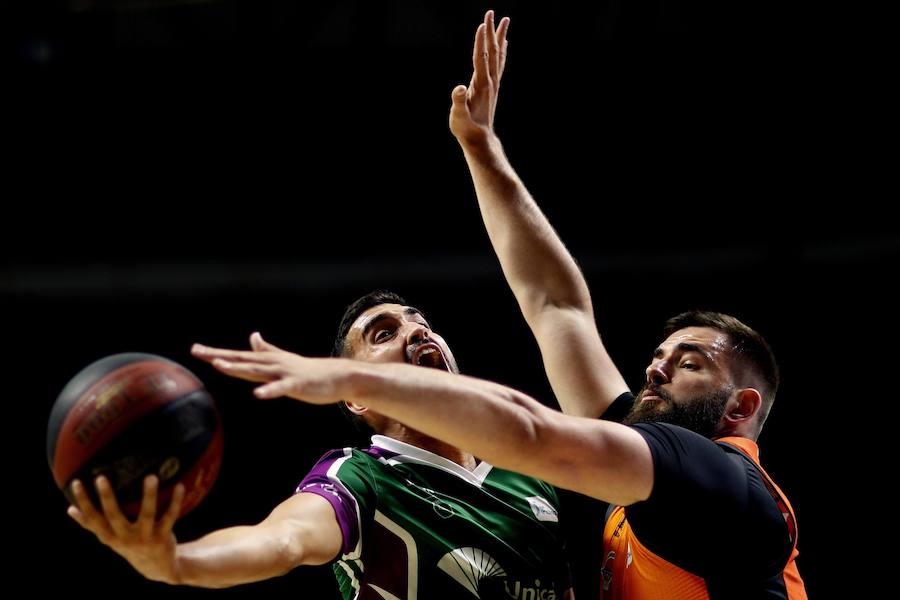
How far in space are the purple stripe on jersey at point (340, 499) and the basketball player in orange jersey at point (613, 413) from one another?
654 mm

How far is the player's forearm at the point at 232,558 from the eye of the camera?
2.21 m

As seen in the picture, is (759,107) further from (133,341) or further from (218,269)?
(133,341)

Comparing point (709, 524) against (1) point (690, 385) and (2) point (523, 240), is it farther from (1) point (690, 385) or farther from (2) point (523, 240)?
(2) point (523, 240)

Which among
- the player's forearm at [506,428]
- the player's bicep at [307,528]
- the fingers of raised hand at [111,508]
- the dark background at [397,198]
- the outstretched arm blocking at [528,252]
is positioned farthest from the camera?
the dark background at [397,198]

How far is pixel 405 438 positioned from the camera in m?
3.43

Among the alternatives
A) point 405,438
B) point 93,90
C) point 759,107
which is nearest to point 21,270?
point 93,90

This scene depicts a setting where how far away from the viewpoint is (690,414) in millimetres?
3174

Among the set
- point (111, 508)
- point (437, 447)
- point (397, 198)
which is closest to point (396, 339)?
point (437, 447)

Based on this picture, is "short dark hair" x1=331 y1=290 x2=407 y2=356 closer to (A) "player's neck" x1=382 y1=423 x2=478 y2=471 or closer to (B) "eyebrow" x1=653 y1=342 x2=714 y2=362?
(A) "player's neck" x1=382 y1=423 x2=478 y2=471

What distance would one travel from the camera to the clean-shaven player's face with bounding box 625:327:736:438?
3.17 metres

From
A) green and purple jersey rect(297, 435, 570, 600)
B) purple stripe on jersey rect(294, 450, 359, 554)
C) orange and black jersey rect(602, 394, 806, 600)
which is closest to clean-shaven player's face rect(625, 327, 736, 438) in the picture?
orange and black jersey rect(602, 394, 806, 600)

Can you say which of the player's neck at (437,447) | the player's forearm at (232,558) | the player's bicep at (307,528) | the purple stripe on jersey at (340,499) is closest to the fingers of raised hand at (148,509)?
the player's forearm at (232,558)

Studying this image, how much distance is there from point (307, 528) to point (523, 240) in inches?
59.4

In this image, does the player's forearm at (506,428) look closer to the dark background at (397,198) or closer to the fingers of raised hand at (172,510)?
the fingers of raised hand at (172,510)
